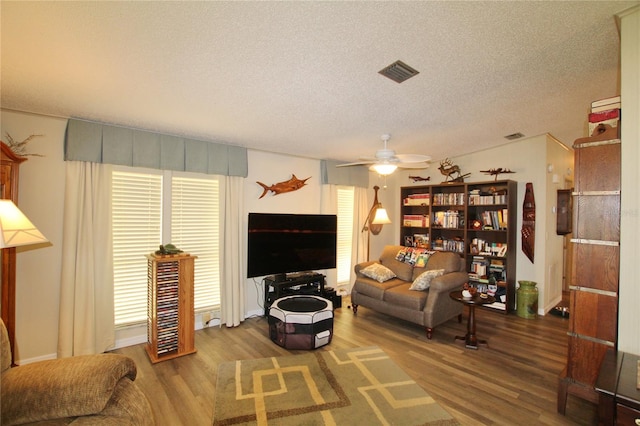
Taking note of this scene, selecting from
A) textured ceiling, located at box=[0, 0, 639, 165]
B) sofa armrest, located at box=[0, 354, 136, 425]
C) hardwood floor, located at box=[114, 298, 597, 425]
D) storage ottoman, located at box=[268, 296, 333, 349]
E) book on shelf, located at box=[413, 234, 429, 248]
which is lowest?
hardwood floor, located at box=[114, 298, 597, 425]

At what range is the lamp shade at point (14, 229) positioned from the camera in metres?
1.60

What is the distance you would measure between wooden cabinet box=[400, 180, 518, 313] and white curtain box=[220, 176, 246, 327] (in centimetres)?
327

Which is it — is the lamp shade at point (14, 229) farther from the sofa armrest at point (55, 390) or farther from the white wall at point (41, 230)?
the white wall at point (41, 230)

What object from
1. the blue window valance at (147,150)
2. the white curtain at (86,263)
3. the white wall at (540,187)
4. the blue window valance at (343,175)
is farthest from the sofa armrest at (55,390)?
the white wall at (540,187)

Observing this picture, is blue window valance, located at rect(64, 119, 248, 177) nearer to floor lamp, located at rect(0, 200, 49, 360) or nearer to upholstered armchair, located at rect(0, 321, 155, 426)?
floor lamp, located at rect(0, 200, 49, 360)

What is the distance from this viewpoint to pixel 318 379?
8.48 ft

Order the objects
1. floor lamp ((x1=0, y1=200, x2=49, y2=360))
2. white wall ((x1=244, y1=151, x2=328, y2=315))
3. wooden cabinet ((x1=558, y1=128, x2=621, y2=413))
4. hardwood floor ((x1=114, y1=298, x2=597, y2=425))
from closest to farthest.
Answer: floor lamp ((x1=0, y1=200, x2=49, y2=360)) → wooden cabinet ((x1=558, y1=128, x2=621, y2=413)) → hardwood floor ((x1=114, y1=298, x2=597, y2=425)) → white wall ((x1=244, y1=151, x2=328, y2=315))

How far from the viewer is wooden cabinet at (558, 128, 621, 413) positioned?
188 cm

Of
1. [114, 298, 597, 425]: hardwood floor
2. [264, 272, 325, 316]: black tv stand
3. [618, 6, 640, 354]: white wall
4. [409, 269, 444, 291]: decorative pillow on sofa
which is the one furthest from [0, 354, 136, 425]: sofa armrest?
[409, 269, 444, 291]: decorative pillow on sofa

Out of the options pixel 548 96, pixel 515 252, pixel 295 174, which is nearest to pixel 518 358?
pixel 515 252

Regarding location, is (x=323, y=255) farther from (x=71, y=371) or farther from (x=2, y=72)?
(x=2, y=72)

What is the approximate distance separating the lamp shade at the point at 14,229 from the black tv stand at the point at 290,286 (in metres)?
2.58

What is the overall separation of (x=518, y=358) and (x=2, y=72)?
195 inches

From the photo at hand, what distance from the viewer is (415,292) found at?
370 centimetres
